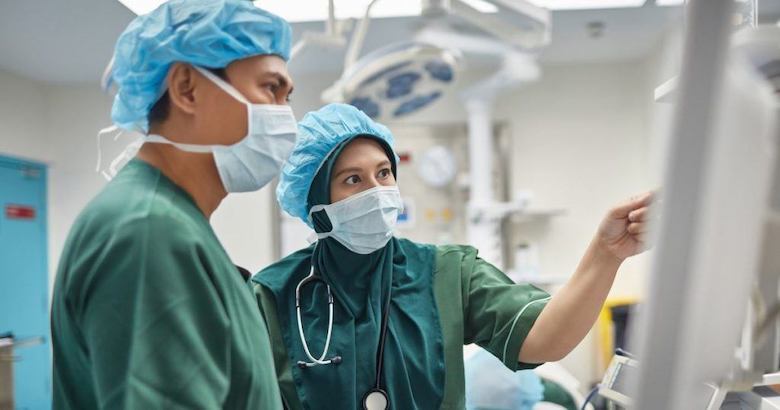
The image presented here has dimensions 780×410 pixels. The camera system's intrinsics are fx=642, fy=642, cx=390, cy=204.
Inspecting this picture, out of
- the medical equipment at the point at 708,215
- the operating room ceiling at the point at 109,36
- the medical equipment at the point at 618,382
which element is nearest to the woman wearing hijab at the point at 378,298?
the medical equipment at the point at 618,382

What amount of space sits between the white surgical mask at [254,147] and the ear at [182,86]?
0.05 feet

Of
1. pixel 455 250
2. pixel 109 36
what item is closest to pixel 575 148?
pixel 109 36

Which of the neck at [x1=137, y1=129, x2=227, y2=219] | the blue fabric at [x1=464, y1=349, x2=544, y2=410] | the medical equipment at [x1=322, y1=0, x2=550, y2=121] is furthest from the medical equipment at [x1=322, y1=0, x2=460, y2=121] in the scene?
the neck at [x1=137, y1=129, x2=227, y2=219]

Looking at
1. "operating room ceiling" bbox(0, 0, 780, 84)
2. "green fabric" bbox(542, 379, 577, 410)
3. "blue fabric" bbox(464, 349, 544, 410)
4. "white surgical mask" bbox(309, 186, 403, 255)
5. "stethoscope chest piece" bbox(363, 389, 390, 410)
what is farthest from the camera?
"operating room ceiling" bbox(0, 0, 780, 84)

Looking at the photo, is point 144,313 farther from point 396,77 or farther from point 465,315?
point 396,77

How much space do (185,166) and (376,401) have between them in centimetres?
54

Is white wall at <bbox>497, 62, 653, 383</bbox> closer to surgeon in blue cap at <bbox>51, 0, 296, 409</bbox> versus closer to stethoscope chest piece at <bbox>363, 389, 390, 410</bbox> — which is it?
stethoscope chest piece at <bbox>363, 389, 390, 410</bbox>

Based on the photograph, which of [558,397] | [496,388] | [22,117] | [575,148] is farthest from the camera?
[575,148]

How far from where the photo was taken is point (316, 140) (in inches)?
49.1

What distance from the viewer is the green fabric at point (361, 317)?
114 centimetres

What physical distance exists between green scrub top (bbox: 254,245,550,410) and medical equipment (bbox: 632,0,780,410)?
0.67m

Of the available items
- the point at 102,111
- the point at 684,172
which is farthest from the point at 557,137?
the point at 684,172

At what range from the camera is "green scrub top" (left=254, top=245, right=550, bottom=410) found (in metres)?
1.15

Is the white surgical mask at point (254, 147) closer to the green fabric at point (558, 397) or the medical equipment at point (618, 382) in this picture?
the medical equipment at point (618, 382)
